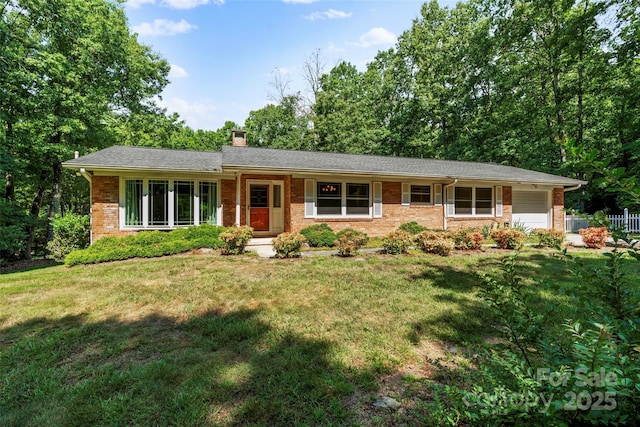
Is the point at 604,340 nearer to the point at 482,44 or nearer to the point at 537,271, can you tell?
the point at 537,271

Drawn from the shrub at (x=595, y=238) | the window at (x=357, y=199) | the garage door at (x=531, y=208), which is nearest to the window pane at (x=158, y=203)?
the window at (x=357, y=199)

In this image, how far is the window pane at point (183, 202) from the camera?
10414 millimetres

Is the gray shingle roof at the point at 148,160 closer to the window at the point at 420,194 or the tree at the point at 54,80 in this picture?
the tree at the point at 54,80

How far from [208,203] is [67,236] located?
4542mm

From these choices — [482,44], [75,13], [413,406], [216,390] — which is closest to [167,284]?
[216,390]

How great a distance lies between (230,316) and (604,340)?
410cm

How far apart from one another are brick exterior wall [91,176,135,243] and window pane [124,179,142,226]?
254 millimetres

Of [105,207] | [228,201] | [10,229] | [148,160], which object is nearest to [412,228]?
[228,201]

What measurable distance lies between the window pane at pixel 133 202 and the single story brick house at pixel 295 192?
0.09 feet

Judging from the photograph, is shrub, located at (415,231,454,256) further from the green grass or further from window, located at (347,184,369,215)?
window, located at (347,184,369,215)

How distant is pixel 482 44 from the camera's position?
70.8 ft

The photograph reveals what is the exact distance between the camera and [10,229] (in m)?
9.88

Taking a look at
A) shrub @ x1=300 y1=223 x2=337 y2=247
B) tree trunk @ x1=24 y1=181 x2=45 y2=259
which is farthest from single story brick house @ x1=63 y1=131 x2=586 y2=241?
tree trunk @ x1=24 y1=181 x2=45 y2=259

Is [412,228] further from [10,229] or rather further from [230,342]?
[10,229]
